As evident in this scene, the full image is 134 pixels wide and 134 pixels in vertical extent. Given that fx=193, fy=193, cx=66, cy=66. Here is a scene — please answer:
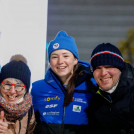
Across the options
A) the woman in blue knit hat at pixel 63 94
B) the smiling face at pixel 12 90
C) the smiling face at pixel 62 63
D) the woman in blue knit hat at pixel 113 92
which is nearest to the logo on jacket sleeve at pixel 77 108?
the woman in blue knit hat at pixel 63 94

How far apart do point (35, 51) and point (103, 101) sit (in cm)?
174

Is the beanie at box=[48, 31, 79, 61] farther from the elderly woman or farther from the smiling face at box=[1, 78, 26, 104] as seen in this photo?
the smiling face at box=[1, 78, 26, 104]

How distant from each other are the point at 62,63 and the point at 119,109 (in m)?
0.73

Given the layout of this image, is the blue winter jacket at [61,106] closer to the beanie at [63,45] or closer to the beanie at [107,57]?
the beanie at [63,45]

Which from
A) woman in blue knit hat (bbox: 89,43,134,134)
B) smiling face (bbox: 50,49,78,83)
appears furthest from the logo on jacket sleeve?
smiling face (bbox: 50,49,78,83)

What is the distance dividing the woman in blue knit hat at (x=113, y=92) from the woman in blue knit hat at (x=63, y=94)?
0.74ft

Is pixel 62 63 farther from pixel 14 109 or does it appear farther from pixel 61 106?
pixel 14 109

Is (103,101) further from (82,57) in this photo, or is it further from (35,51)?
(82,57)

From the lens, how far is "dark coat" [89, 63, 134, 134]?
1.61 meters

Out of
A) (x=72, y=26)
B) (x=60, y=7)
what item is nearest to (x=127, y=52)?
(x=72, y=26)

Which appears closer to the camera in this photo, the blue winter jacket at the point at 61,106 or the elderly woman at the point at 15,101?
the elderly woman at the point at 15,101

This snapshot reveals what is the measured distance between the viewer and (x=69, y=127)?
1879mm

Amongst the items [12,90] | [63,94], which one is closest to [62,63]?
[63,94]

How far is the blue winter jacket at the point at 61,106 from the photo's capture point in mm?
1893
